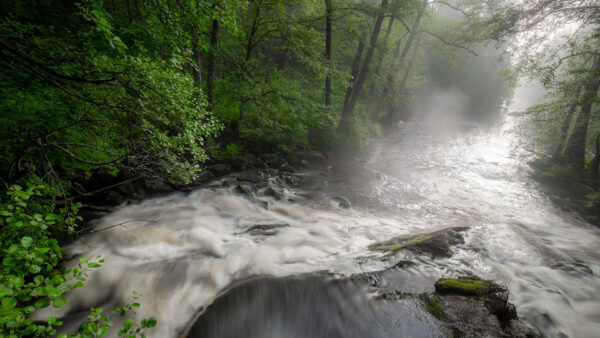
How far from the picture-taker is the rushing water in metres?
4.33

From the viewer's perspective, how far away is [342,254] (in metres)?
5.77

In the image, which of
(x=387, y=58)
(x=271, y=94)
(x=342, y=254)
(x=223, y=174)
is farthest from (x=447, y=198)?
(x=387, y=58)

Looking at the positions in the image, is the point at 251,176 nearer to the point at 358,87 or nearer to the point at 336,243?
the point at 336,243

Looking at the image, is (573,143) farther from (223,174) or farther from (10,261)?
(10,261)

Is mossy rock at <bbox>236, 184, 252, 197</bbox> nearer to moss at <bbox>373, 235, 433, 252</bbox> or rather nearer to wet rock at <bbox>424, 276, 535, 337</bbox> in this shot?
moss at <bbox>373, 235, 433, 252</bbox>

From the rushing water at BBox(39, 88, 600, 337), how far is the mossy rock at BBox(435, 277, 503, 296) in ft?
0.92

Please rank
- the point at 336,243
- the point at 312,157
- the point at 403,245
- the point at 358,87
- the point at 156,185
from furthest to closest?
the point at 358,87
the point at 312,157
the point at 156,185
the point at 336,243
the point at 403,245

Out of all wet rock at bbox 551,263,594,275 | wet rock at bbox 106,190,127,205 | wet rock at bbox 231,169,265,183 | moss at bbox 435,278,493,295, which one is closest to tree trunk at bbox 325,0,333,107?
wet rock at bbox 231,169,265,183

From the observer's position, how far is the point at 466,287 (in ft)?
14.1

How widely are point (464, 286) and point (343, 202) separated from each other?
5074 millimetres

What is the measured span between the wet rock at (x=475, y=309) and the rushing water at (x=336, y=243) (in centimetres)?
41

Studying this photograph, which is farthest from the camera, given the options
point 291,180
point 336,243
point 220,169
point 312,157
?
point 312,157

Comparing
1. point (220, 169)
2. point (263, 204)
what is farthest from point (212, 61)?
point (263, 204)

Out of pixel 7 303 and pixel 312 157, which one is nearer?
pixel 7 303
